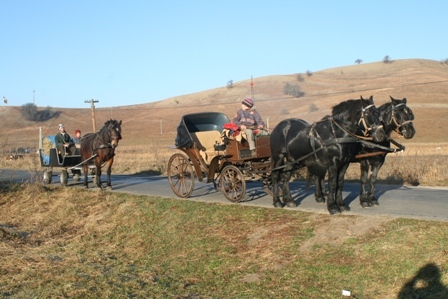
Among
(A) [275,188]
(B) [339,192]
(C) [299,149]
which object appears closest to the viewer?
(B) [339,192]

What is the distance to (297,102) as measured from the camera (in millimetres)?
81062

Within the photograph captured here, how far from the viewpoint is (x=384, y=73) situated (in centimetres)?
11019

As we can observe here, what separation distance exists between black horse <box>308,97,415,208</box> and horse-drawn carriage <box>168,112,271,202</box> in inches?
59.9

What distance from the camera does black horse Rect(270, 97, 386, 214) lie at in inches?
421

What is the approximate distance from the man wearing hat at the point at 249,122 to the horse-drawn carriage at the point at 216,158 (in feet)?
0.51

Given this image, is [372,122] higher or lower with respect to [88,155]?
higher

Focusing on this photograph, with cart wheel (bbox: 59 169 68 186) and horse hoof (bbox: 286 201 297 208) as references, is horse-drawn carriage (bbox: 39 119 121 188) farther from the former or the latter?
horse hoof (bbox: 286 201 297 208)

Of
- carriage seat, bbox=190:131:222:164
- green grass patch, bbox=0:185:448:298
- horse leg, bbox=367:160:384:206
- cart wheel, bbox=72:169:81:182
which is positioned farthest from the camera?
cart wheel, bbox=72:169:81:182

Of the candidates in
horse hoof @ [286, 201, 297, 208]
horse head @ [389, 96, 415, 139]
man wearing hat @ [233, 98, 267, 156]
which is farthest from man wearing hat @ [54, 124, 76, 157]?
horse head @ [389, 96, 415, 139]

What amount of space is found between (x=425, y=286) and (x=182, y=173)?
8.71 metres

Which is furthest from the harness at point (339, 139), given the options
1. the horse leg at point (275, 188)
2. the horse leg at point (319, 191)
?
the horse leg at point (319, 191)

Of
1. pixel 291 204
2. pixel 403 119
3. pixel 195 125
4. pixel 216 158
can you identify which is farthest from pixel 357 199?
pixel 195 125

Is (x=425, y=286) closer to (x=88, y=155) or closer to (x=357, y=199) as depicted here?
(x=357, y=199)

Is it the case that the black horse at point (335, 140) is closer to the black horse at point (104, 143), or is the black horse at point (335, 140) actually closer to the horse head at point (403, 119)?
the horse head at point (403, 119)
